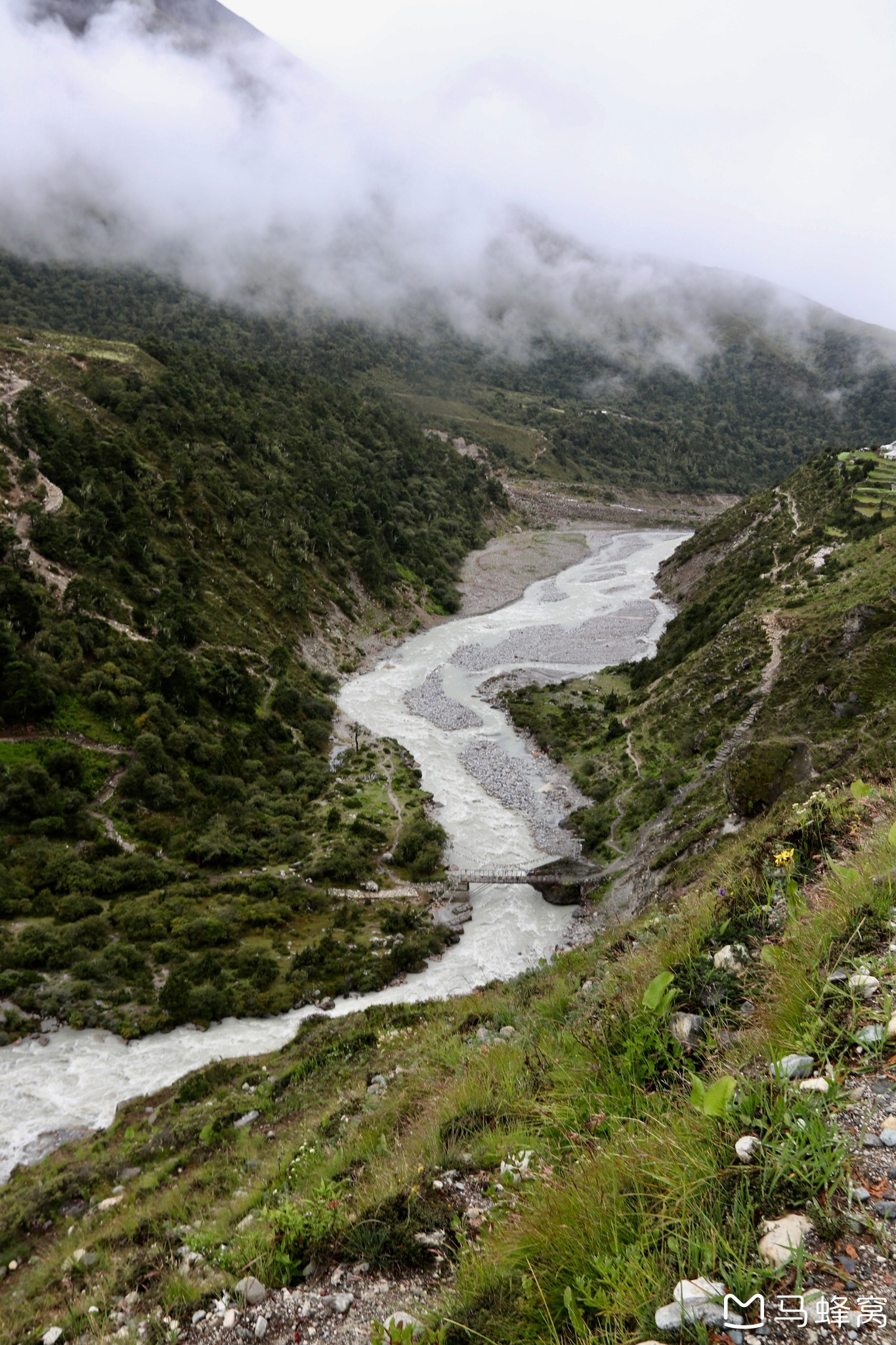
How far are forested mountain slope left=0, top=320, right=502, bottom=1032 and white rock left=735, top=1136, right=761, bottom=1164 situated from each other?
2475 centimetres

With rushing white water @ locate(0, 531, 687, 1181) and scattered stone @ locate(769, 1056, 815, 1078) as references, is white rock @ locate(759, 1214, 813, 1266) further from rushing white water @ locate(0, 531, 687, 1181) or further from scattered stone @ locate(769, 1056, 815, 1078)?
rushing white water @ locate(0, 531, 687, 1181)

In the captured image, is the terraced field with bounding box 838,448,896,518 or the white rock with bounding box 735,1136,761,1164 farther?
the terraced field with bounding box 838,448,896,518

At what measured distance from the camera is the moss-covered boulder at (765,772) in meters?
17.8

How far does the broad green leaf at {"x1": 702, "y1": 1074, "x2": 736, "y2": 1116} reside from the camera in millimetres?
2982

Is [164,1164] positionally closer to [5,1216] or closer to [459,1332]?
[5,1216]

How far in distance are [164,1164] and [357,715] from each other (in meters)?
40.5

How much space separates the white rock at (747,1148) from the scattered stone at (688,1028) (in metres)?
1.66

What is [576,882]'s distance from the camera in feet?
97.1

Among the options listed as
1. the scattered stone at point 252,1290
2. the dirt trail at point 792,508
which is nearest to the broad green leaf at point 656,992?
the scattered stone at point 252,1290

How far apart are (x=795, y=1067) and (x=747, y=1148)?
0.67m

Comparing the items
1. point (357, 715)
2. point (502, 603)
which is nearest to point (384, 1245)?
point (357, 715)

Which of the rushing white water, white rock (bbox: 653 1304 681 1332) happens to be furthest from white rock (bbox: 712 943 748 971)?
the rushing white water

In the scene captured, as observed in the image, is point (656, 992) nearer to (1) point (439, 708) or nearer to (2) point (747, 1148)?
(2) point (747, 1148)

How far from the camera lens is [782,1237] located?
8.18 feet
